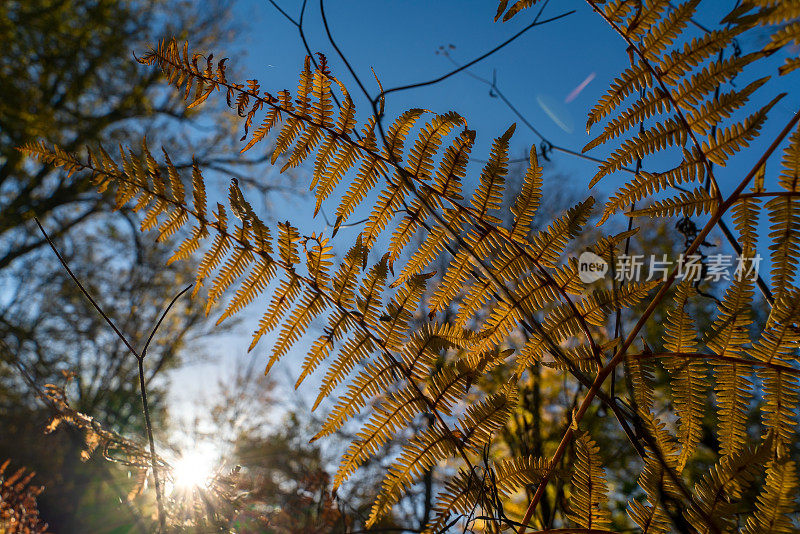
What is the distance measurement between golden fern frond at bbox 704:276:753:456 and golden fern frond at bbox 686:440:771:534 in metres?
0.08

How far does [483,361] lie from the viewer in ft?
2.13

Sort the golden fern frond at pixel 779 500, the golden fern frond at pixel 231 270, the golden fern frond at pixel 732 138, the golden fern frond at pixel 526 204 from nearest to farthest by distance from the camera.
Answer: the golden fern frond at pixel 779 500, the golden fern frond at pixel 732 138, the golden fern frond at pixel 526 204, the golden fern frond at pixel 231 270

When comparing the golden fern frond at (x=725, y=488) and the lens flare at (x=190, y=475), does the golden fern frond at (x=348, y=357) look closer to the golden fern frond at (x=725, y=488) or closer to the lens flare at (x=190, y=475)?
the golden fern frond at (x=725, y=488)

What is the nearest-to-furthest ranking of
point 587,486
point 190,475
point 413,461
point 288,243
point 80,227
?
1. point 587,486
2. point 413,461
3. point 288,243
4. point 190,475
5. point 80,227

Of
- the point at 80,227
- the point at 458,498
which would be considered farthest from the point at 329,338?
the point at 80,227

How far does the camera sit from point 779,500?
44cm

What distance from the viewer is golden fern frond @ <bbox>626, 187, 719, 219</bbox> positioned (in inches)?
23.5

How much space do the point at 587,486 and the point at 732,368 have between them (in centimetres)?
27

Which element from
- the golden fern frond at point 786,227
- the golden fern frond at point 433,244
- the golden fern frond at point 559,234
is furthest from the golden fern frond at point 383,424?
the golden fern frond at point 786,227

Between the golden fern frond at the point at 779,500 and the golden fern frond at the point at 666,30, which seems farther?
the golden fern frond at the point at 666,30

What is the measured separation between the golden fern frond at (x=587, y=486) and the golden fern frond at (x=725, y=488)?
101 mm

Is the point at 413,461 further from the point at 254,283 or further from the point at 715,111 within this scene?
the point at 715,111

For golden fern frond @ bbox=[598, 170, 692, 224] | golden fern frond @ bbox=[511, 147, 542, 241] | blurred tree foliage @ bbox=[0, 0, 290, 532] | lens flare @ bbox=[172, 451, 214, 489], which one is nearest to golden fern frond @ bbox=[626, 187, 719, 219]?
golden fern frond @ bbox=[598, 170, 692, 224]

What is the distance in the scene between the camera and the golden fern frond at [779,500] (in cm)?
44
